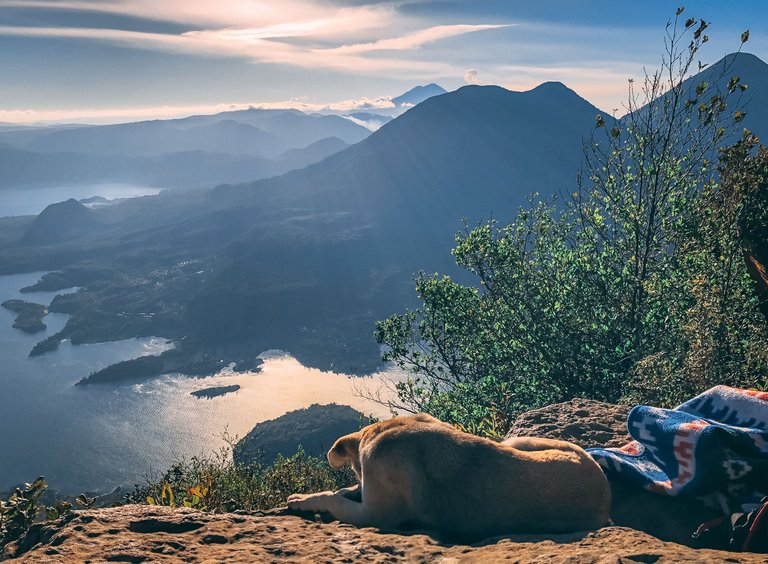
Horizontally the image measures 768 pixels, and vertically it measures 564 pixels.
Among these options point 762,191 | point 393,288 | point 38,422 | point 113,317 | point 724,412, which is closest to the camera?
point 724,412

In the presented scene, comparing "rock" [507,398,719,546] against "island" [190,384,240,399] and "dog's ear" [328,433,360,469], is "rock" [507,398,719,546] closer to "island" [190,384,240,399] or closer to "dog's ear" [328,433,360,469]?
"dog's ear" [328,433,360,469]

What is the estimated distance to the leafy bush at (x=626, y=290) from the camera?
10.2 meters

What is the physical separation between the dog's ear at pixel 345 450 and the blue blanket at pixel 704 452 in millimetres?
2542

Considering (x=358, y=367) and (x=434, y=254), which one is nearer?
→ (x=358, y=367)

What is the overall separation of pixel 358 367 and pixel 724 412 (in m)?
118

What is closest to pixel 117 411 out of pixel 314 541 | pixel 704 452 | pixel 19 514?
pixel 19 514

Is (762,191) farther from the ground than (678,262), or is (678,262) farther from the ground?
(762,191)

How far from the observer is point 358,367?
12212cm

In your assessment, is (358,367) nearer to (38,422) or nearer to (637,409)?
(38,422)

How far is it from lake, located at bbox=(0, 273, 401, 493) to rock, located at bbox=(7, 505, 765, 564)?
237 feet

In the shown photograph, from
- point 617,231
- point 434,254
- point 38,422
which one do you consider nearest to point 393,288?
point 434,254

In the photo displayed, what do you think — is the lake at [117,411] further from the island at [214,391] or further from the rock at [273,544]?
the rock at [273,544]

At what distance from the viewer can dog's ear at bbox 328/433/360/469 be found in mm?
6297

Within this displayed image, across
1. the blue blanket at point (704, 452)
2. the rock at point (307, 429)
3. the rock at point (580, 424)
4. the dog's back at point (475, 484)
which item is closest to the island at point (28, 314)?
the rock at point (307, 429)
